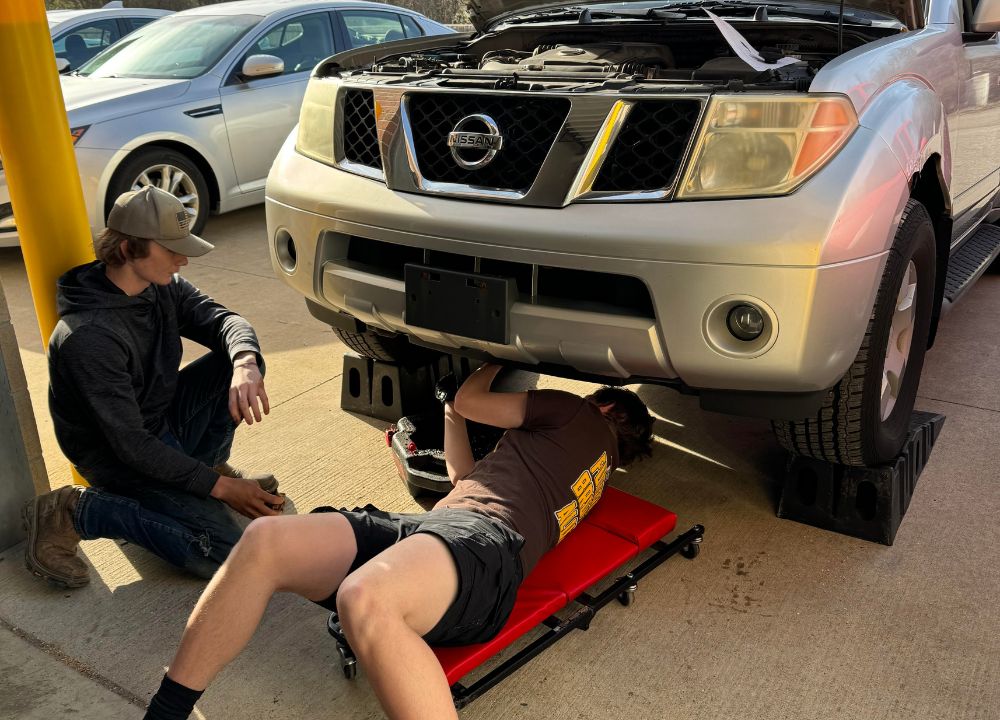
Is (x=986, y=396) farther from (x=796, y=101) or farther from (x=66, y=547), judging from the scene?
(x=66, y=547)

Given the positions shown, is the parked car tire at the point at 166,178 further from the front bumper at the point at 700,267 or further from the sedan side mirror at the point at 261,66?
the front bumper at the point at 700,267

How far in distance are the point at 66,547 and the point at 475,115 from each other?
5.56 ft

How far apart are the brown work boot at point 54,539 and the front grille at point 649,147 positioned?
1.76 meters

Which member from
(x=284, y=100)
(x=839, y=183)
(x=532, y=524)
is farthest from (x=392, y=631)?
(x=284, y=100)

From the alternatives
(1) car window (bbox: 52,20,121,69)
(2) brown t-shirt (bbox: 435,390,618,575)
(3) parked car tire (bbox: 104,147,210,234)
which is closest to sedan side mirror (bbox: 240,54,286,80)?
(3) parked car tire (bbox: 104,147,210,234)

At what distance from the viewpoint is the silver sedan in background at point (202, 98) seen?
590 cm

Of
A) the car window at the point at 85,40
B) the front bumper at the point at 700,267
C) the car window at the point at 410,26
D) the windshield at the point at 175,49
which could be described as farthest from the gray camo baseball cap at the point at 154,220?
the car window at the point at 85,40

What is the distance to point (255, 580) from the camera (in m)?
2.08

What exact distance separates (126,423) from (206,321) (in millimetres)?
613

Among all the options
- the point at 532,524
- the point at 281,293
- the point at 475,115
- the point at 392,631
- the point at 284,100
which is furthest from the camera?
the point at 284,100

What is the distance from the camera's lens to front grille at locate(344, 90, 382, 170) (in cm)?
292

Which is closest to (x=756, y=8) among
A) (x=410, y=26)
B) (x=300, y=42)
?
(x=300, y=42)

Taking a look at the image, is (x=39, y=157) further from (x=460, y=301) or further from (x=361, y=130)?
(x=460, y=301)

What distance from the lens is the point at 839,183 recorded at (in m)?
2.29
